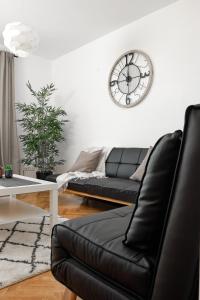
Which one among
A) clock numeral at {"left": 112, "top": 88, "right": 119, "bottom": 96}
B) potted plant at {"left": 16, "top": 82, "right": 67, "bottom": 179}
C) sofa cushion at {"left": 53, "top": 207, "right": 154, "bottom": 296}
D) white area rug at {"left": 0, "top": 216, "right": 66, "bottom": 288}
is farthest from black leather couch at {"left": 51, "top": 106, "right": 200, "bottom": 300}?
potted plant at {"left": 16, "top": 82, "right": 67, "bottom": 179}

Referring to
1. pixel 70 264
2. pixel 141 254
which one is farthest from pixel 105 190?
pixel 141 254

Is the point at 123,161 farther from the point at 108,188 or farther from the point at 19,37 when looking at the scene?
the point at 19,37

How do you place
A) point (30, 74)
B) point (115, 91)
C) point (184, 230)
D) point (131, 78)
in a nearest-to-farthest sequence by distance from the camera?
point (184, 230), point (131, 78), point (115, 91), point (30, 74)

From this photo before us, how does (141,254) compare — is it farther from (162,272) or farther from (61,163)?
(61,163)

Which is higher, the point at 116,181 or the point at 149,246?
the point at 149,246

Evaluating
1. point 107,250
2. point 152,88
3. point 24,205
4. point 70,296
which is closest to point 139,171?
point 152,88

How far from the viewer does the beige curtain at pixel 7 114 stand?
4.27 meters

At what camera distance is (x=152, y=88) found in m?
3.21

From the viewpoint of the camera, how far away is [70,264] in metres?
1.12

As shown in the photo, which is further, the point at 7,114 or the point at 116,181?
the point at 7,114

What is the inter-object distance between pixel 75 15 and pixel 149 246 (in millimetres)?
3175

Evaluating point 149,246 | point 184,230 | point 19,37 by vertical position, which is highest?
point 19,37

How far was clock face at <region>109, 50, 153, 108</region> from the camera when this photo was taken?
328cm

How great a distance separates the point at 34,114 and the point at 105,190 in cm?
216
